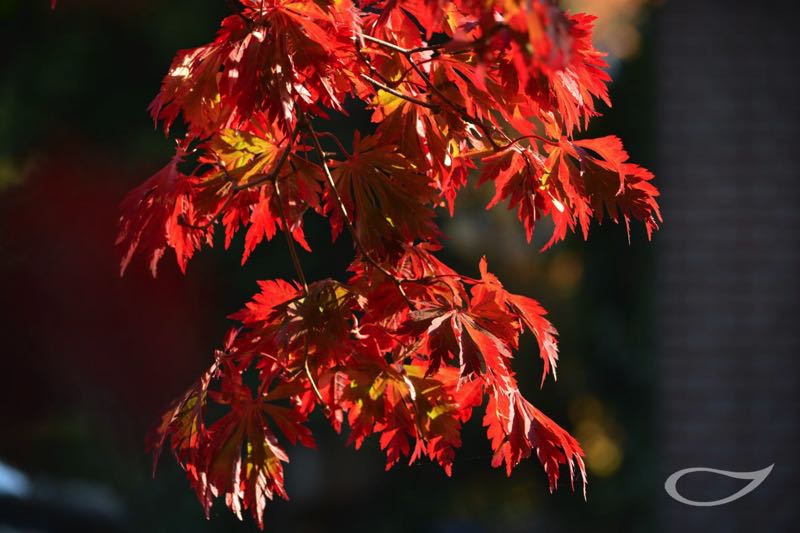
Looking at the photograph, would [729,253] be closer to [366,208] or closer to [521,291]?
[521,291]

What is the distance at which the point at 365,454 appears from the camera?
162 inches

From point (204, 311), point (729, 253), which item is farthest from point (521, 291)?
point (204, 311)

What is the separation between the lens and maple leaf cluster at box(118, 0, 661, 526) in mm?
1154

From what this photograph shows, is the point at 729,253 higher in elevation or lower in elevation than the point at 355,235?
lower

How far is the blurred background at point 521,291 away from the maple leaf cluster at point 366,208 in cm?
256

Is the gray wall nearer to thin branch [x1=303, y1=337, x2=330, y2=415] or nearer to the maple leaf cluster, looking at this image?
the maple leaf cluster

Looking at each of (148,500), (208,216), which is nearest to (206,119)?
(208,216)

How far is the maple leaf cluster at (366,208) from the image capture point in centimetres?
115

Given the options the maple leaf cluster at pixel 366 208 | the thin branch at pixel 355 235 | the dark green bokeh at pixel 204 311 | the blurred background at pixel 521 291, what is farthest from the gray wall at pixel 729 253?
the thin branch at pixel 355 235

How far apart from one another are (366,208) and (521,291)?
9.05ft

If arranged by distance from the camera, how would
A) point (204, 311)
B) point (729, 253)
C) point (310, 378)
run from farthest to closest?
point (729, 253), point (204, 311), point (310, 378)

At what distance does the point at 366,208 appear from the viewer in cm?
121

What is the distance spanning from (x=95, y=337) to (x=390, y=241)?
2925 mm

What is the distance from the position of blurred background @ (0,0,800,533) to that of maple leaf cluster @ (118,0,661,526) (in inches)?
101
